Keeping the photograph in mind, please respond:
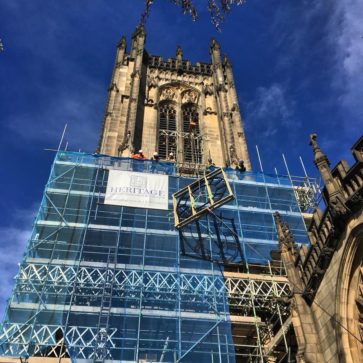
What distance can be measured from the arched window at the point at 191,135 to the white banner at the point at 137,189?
379 inches

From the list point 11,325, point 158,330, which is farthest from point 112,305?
point 11,325

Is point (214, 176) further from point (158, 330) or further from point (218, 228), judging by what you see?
point (158, 330)

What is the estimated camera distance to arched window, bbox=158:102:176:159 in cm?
3241

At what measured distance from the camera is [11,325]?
586 inches

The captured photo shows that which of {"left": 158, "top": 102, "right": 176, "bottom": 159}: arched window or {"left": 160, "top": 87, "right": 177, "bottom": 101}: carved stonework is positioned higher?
Answer: {"left": 160, "top": 87, "right": 177, "bottom": 101}: carved stonework

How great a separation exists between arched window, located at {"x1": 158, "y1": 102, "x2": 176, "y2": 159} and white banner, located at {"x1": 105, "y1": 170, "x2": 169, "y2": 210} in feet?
32.3

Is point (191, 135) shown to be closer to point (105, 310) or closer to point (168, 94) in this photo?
point (168, 94)

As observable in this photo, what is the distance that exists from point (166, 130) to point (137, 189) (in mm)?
13732

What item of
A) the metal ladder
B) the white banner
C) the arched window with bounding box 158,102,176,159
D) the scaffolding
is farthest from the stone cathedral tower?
the metal ladder

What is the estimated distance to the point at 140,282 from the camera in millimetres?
16641

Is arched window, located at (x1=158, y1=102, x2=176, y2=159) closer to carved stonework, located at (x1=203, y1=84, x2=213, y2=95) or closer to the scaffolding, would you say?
carved stonework, located at (x1=203, y1=84, x2=213, y2=95)

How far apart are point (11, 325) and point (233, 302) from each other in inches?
340

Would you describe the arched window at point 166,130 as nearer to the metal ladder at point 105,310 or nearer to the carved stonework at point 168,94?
the carved stonework at point 168,94

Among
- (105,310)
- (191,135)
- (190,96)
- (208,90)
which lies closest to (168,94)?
(190,96)
